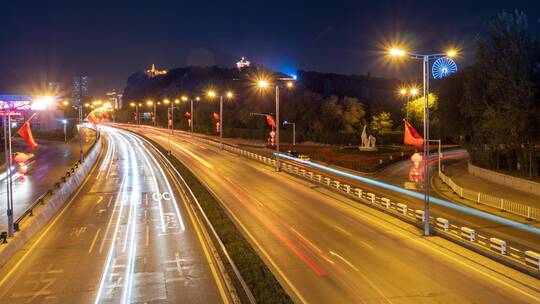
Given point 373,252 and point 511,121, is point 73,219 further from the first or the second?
point 511,121

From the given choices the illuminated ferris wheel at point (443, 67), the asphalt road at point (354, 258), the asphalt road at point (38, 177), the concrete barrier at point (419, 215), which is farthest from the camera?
the illuminated ferris wheel at point (443, 67)

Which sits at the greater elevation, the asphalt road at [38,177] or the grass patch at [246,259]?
the asphalt road at [38,177]

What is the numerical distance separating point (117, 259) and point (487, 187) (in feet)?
116

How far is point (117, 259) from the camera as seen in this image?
75.0 feet

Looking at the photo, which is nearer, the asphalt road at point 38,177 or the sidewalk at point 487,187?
the asphalt road at point 38,177

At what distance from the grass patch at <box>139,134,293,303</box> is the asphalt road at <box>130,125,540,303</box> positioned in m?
0.69

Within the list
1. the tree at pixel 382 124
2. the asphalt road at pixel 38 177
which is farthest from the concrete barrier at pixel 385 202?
the tree at pixel 382 124

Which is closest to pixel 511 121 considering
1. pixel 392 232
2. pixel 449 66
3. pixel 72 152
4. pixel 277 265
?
pixel 449 66

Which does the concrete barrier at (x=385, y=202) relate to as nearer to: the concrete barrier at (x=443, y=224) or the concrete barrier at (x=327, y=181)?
the concrete barrier at (x=443, y=224)

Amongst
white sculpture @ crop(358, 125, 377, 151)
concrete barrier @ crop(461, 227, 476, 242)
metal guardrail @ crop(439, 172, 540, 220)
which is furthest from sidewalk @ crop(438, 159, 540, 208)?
white sculpture @ crop(358, 125, 377, 151)

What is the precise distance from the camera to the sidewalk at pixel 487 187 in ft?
129

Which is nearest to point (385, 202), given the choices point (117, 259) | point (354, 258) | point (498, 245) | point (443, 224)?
point (443, 224)

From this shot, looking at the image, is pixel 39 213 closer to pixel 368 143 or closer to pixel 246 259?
pixel 246 259

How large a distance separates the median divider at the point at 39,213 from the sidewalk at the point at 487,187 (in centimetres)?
3282
